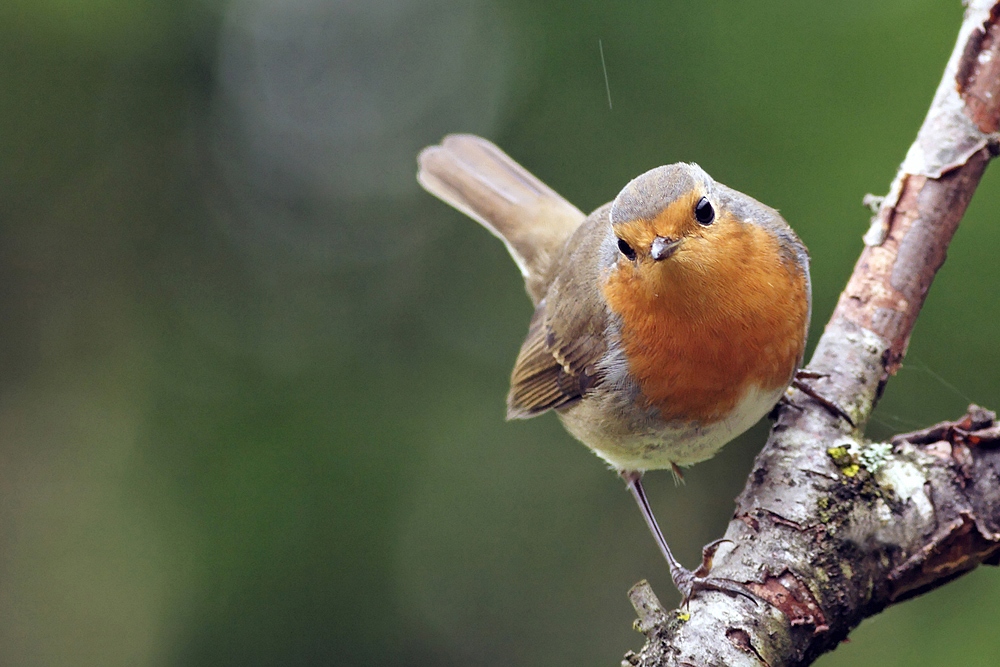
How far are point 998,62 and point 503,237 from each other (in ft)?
6.11

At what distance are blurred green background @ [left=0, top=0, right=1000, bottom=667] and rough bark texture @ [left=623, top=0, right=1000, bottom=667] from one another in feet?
2.26

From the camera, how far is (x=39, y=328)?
4543mm

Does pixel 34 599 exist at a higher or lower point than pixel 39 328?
lower

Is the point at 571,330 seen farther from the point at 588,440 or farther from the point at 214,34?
the point at 214,34

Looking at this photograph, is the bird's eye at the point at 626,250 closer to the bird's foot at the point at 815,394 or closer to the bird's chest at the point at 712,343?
the bird's chest at the point at 712,343

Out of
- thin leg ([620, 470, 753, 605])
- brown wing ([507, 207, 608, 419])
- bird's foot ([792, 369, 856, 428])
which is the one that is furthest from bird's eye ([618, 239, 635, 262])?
thin leg ([620, 470, 753, 605])

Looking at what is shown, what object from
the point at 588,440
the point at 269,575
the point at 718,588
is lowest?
the point at 718,588

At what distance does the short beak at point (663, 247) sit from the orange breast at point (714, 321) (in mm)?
46

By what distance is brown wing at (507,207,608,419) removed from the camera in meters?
2.76

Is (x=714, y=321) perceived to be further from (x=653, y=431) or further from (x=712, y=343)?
(x=653, y=431)

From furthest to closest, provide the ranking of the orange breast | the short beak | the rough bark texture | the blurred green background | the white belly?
the blurred green background → the white belly → the orange breast → the short beak → the rough bark texture

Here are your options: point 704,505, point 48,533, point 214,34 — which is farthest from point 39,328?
point 704,505

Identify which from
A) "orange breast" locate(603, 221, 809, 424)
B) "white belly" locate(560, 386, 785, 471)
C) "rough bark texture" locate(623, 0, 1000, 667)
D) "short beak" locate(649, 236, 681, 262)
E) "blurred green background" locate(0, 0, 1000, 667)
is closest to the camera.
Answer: "rough bark texture" locate(623, 0, 1000, 667)

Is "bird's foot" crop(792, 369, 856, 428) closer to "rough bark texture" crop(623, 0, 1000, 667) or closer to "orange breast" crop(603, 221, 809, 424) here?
"rough bark texture" crop(623, 0, 1000, 667)
